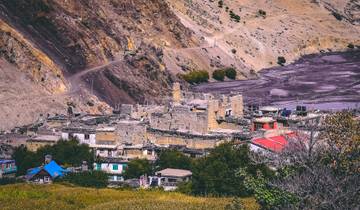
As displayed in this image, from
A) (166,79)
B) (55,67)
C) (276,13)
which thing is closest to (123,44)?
(166,79)

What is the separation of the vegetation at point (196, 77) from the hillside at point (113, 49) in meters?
1.39

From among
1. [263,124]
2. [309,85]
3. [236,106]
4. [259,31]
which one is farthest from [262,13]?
[263,124]

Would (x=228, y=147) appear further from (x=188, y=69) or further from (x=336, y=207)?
(x=188, y=69)

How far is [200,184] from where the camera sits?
130 feet

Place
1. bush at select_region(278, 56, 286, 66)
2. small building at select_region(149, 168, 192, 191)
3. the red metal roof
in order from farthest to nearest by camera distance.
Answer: bush at select_region(278, 56, 286, 66) < the red metal roof < small building at select_region(149, 168, 192, 191)

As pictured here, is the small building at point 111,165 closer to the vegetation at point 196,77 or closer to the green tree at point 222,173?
the green tree at point 222,173

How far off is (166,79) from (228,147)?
49.7 meters

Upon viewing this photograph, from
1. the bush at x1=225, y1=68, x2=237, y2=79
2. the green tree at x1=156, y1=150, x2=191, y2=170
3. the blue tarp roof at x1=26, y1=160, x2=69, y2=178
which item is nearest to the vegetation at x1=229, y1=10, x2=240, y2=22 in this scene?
the bush at x1=225, y1=68, x2=237, y2=79

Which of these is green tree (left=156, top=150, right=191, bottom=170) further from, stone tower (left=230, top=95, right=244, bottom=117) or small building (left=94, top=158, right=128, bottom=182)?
stone tower (left=230, top=95, right=244, bottom=117)

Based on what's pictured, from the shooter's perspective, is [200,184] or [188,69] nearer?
[200,184]

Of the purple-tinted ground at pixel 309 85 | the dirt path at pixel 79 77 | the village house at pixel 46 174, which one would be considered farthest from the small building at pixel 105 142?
the purple-tinted ground at pixel 309 85

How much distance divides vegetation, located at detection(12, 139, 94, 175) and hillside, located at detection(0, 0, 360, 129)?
14228 millimetres

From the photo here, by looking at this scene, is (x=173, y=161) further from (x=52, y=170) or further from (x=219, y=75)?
(x=219, y=75)

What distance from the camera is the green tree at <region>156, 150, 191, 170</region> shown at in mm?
45094
